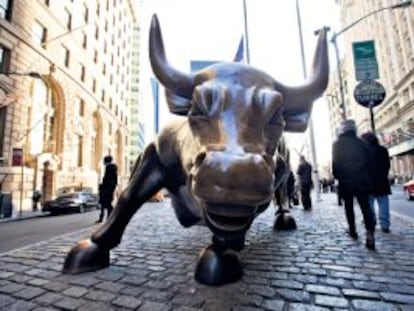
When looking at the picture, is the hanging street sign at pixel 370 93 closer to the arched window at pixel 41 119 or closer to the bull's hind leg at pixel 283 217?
the bull's hind leg at pixel 283 217

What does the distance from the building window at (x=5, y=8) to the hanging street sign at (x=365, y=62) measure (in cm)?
2104

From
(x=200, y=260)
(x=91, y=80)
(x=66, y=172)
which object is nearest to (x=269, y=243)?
(x=200, y=260)

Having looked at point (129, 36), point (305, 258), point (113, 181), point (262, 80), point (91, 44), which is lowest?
point (305, 258)

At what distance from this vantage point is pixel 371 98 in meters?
8.26

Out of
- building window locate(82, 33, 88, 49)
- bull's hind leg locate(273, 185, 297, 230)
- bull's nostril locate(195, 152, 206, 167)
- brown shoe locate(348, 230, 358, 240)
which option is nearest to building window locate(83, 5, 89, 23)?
building window locate(82, 33, 88, 49)

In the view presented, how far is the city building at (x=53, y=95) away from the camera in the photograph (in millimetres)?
18953

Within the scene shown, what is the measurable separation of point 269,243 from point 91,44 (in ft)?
115

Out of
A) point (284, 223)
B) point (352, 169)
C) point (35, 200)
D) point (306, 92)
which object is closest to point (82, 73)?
point (35, 200)

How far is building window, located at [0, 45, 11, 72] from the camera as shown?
1872 cm

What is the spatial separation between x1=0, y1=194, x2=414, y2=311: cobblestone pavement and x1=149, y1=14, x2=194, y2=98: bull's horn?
186 centimetres

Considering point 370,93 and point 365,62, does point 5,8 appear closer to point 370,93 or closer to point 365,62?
point 365,62

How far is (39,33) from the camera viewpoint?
Result: 23.0 metres

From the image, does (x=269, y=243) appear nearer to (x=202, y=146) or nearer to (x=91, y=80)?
(x=202, y=146)

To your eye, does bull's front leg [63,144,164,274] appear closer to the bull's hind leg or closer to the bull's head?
the bull's head
